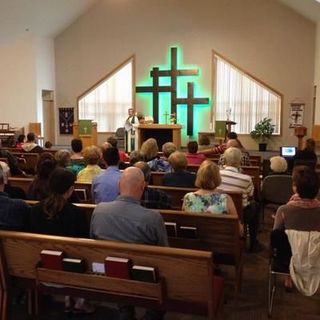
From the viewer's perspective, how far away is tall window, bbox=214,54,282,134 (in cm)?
1123

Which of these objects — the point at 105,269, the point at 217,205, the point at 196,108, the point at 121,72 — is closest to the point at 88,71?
the point at 121,72

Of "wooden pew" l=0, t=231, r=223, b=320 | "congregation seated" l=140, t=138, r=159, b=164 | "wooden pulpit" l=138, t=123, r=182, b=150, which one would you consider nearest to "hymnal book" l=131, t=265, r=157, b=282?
"wooden pew" l=0, t=231, r=223, b=320

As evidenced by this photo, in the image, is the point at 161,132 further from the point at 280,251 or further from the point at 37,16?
the point at 280,251

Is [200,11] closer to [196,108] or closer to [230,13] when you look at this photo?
[230,13]

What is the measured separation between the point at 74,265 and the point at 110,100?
422 inches

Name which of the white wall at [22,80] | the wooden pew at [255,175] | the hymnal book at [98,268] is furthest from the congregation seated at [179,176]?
the white wall at [22,80]

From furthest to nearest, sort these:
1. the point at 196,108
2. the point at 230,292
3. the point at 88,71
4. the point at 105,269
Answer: the point at 88,71
the point at 196,108
the point at 230,292
the point at 105,269

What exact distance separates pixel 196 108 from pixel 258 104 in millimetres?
1641

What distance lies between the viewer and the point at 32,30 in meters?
11.4

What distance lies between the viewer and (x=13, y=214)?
8.25 ft

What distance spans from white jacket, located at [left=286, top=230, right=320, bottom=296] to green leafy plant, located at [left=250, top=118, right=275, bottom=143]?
28.6 feet

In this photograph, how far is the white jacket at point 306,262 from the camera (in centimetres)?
253

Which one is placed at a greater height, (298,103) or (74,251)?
(298,103)

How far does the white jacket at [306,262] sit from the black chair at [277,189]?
2131 millimetres
